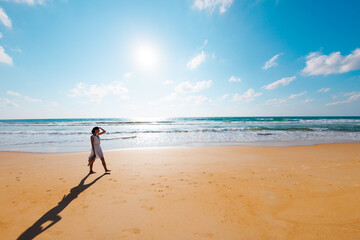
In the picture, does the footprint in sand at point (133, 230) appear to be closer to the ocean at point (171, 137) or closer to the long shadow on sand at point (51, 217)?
the long shadow on sand at point (51, 217)

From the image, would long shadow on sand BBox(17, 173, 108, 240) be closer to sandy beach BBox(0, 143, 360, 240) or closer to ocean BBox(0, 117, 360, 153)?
sandy beach BBox(0, 143, 360, 240)

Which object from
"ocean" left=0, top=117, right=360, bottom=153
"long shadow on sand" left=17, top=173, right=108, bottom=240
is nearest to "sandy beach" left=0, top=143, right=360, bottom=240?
"long shadow on sand" left=17, top=173, right=108, bottom=240

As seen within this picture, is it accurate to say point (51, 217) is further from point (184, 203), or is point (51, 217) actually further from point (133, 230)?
point (184, 203)

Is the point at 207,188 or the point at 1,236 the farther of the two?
the point at 207,188

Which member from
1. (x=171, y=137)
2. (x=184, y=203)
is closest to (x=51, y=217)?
(x=184, y=203)

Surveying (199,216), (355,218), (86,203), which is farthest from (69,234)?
(355,218)

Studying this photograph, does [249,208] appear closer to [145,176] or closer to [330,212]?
[330,212]

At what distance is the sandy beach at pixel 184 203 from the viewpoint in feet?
9.35

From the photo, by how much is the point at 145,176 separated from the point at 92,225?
2677 mm

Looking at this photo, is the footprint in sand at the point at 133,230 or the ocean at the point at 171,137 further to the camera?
the ocean at the point at 171,137

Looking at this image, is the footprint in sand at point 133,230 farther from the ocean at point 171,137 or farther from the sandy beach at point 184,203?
the ocean at point 171,137

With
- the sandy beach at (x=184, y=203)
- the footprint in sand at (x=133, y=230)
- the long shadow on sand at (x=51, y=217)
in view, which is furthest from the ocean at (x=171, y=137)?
the footprint in sand at (x=133, y=230)

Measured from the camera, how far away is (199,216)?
→ 3250mm

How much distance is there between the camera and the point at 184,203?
12.3 ft
